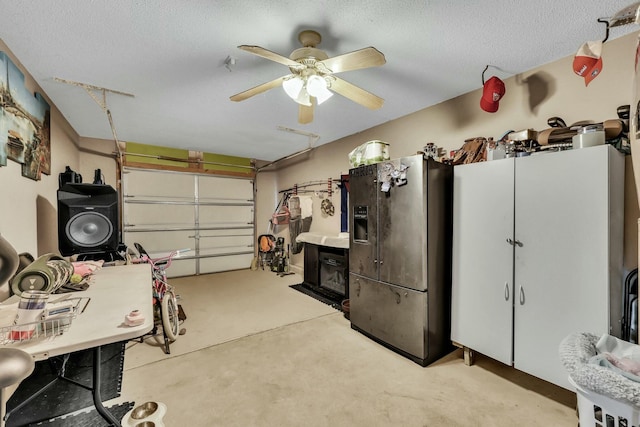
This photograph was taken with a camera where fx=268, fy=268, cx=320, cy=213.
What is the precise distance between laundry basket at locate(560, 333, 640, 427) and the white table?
68.0 inches

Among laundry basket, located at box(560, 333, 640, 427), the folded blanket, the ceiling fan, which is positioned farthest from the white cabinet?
the ceiling fan

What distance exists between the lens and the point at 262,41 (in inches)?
77.0

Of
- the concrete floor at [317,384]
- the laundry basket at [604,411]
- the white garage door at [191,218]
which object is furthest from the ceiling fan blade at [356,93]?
the white garage door at [191,218]

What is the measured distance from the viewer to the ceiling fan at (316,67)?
1662mm

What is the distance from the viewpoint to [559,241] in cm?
179

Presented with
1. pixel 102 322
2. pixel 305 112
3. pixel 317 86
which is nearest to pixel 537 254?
pixel 317 86

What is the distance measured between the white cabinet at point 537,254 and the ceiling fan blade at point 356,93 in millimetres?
915

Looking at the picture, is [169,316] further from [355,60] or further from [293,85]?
[355,60]

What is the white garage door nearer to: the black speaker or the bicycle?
the black speaker

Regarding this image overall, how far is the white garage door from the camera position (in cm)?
498

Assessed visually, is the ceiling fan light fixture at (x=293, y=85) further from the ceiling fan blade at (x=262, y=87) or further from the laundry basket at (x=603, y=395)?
the laundry basket at (x=603, y=395)

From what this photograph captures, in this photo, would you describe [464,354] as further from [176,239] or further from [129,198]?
[129,198]

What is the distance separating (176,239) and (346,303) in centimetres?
380

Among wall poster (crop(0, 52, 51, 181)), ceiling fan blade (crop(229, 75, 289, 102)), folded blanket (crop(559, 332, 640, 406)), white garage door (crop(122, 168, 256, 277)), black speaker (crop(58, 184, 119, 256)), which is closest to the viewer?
folded blanket (crop(559, 332, 640, 406))
